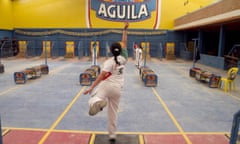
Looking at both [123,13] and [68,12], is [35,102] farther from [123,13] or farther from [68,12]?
[68,12]

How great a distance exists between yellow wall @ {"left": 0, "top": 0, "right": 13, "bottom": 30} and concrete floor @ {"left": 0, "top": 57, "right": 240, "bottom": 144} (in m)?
15.8

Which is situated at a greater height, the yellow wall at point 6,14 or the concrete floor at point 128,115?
the yellow wall at point 6,14

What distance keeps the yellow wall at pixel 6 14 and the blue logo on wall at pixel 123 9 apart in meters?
9.17

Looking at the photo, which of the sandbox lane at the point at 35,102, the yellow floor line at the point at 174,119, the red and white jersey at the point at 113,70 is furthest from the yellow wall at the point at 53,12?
the red and white jersey at the point at 113,70

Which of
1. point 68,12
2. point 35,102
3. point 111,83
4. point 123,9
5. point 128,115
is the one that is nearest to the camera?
point 111,83

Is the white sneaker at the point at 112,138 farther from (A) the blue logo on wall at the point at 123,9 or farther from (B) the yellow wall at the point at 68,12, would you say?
(A) the blue logo on wall at the point at 123,9

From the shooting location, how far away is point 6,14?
22906 millimetres

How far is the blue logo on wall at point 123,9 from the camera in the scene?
24.1 metres

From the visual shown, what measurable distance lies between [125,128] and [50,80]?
22.2 ft

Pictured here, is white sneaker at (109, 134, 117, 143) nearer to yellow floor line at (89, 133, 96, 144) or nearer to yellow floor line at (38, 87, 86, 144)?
yellow floor line at (89, 133, 96, 144)

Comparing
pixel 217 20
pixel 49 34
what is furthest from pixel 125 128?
pixel 49 34

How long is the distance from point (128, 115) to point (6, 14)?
22315 millimetres

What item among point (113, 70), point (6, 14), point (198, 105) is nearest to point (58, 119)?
point (113, 70)

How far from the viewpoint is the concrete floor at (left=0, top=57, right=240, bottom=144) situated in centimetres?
457
